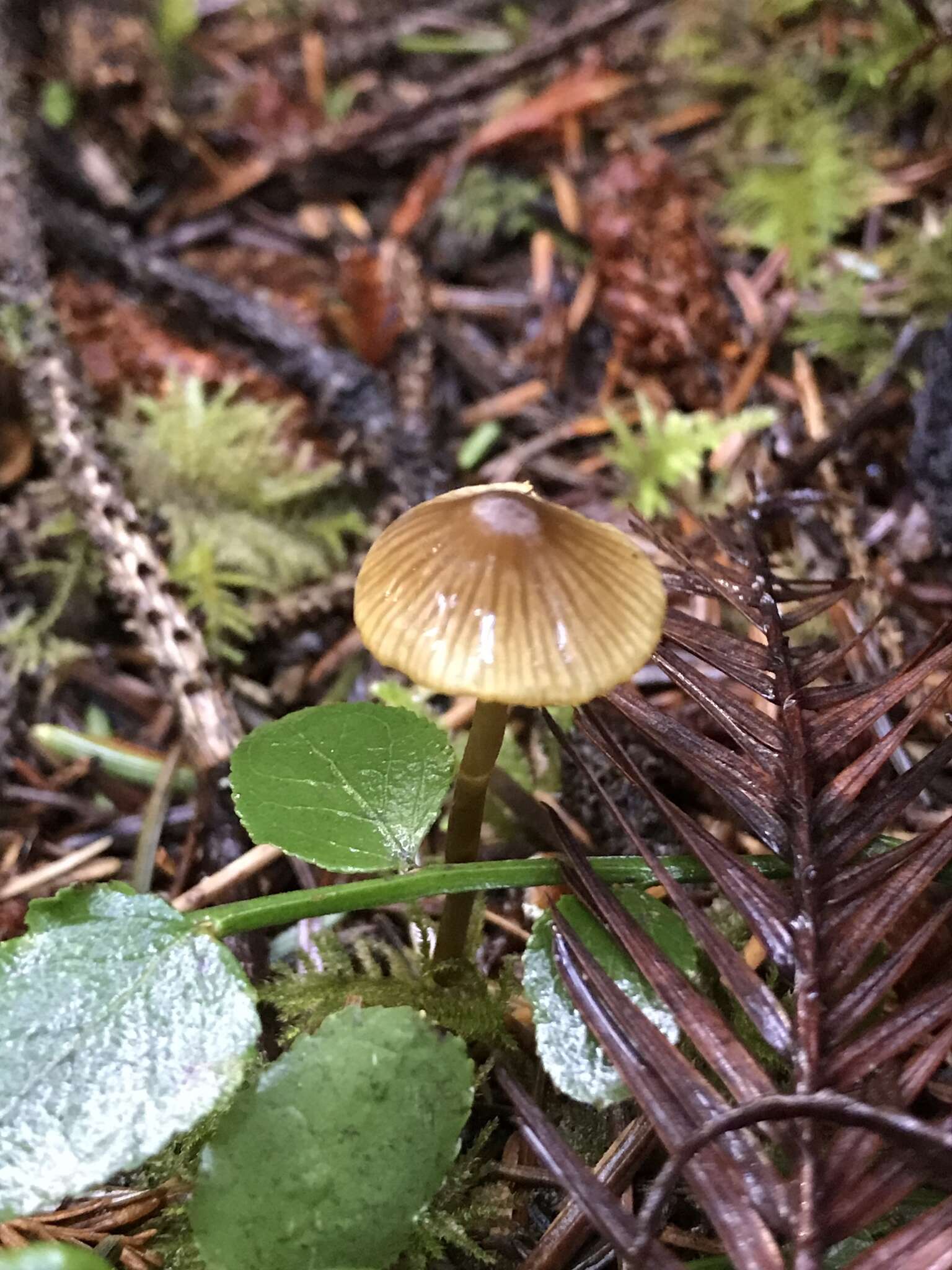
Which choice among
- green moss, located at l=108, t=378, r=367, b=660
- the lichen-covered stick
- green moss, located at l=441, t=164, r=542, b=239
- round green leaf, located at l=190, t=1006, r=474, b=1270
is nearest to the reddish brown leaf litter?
green moss, located at l=441, t=164, r=542, b=239

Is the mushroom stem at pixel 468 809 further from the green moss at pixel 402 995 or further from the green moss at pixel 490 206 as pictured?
the green moss at pixel 490 206

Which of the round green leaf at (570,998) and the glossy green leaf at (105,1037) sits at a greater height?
the glossy green leaf at (105,1037)

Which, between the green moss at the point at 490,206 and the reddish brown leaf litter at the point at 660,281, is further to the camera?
the green moss at the point at 490,206

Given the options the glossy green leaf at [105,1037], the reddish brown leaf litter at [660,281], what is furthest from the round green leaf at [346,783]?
the reddish brown leaf litter at [660,281]

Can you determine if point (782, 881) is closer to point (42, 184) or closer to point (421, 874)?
point (421, 874)

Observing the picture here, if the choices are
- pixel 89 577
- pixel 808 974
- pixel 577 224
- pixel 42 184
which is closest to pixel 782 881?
pixel 808 974

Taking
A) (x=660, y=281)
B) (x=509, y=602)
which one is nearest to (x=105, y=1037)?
(x=509, y=602)
